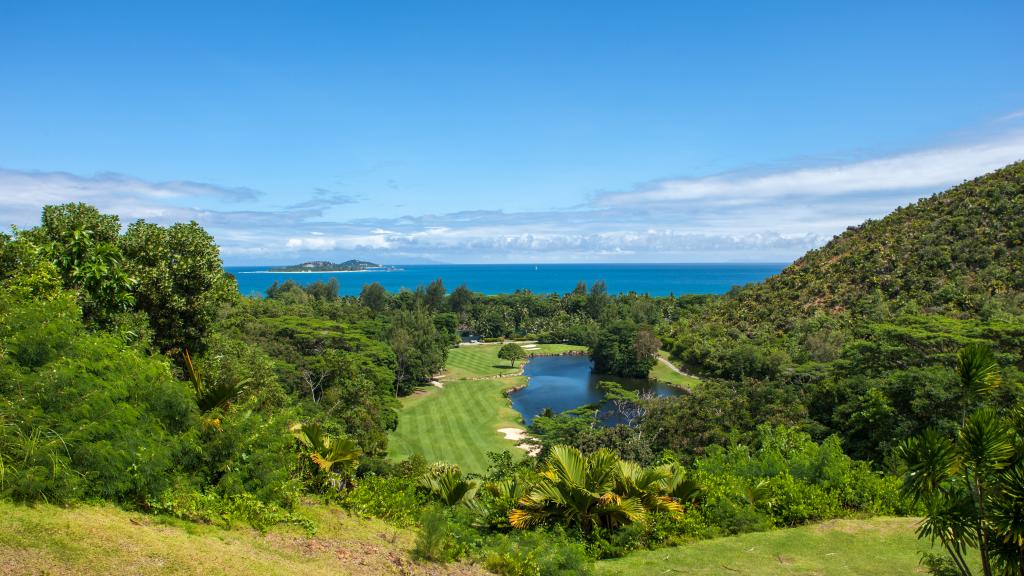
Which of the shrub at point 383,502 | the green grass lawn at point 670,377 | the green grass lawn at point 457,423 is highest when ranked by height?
the shrub at point 383,502

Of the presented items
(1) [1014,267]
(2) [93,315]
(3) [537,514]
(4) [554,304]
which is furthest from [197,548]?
(4) [554,304]

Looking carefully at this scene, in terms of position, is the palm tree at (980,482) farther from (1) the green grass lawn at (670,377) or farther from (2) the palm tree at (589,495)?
(1) the green grass lawn at (670,377)

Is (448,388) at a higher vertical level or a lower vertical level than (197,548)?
lower

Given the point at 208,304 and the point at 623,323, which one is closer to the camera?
the point at 208,304

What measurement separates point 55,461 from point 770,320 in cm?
5924

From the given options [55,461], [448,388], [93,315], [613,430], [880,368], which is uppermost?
[93,315]

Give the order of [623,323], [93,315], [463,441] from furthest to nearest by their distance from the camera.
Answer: [623,323], [463,441], [93,315]

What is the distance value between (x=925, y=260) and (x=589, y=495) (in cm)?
5151

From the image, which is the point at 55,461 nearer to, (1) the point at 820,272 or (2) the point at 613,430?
(2) the point at 613,430

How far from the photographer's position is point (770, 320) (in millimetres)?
56719

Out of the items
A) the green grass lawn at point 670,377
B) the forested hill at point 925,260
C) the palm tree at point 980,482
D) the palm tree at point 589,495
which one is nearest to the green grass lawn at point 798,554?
the palm tree at point 589,495

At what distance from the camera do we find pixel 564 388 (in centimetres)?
5494

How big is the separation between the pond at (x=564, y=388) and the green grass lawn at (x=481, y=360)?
336cm

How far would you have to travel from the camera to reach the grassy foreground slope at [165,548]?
5.24 m
